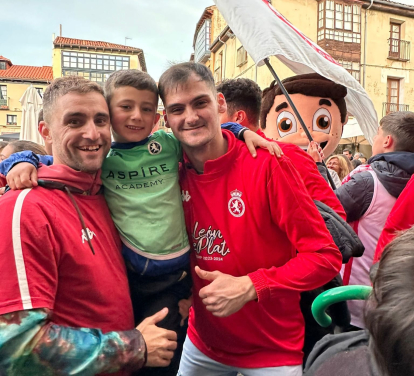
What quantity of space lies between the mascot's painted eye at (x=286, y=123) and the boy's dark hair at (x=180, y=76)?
62.3 inches

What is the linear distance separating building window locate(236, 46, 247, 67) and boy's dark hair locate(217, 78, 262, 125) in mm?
19148

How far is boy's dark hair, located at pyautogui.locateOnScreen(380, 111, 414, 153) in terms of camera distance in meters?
2.90

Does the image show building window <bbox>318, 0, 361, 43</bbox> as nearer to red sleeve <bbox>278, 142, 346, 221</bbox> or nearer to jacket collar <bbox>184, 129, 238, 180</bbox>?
red sleeve <bbox>278, 142, 346, 221</bbox>

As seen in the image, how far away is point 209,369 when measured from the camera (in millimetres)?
2117

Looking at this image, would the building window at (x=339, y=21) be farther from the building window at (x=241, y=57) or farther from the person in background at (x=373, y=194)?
the person in background at (x=373, y=194)

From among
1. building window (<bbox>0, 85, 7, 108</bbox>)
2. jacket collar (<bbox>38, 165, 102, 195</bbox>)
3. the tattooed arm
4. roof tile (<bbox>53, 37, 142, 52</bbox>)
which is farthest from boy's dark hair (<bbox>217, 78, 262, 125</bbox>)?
building window (<bbox>0, 85, 7, 108</bbox>)

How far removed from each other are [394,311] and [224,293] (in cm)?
99

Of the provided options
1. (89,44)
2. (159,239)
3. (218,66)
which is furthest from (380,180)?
(89,44)

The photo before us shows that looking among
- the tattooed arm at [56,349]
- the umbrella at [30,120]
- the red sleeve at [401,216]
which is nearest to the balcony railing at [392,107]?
the umbrella at [30,120]

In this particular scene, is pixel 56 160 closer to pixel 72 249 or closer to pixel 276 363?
pixel 72 249

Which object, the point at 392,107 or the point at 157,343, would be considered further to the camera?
the point at 392,107

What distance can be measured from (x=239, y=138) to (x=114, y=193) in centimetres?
75

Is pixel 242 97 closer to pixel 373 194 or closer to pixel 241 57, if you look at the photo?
pixel 373 194

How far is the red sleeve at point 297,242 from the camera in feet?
5.52
